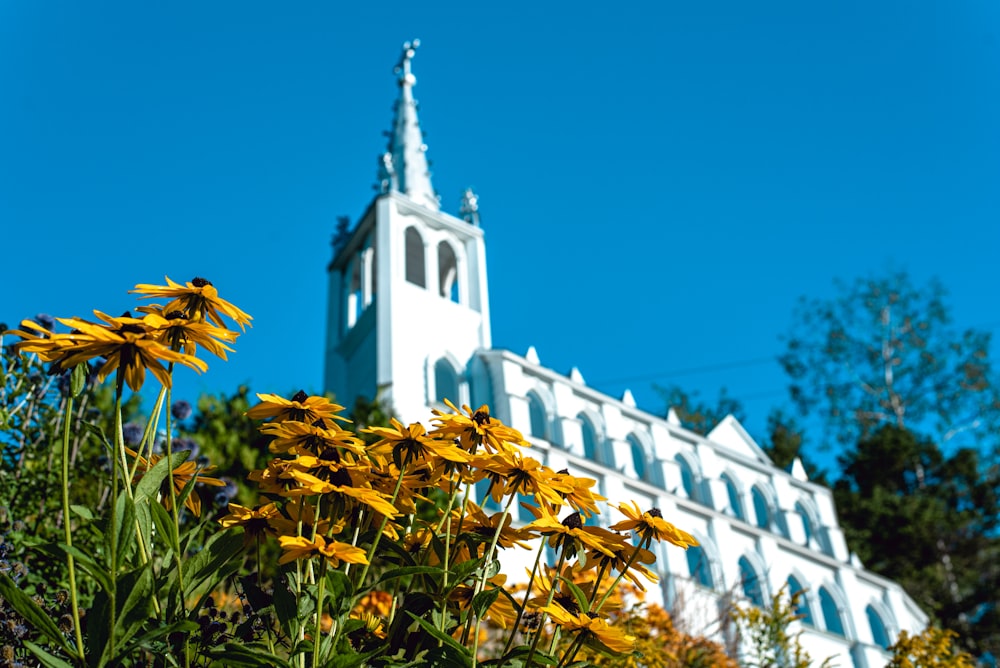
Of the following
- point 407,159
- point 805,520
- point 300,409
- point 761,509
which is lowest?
point 300,409

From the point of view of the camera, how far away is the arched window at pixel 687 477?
23.2 m

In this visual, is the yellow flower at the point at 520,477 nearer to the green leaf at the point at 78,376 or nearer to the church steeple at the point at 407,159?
the green leaf at the point at 78,376

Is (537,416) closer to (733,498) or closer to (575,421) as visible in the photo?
(575,421)

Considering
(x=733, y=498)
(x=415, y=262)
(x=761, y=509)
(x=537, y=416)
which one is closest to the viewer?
(x=537, y=416)

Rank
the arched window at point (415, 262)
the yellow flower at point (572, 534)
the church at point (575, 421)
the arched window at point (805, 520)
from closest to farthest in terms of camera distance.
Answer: the yellow flower at point (572, 534)
the church at point (575, 421)
the arched window at point (805, 520)
the arched window at point (415, 262)

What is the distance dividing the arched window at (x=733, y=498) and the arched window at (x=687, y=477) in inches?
31.5

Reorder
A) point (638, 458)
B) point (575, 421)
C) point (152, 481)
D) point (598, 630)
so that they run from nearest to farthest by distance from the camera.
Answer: point (152, 481) < point (598, 630) < point (575, 421) < point (638, 458)

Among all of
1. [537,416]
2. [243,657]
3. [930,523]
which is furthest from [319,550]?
[930,523]

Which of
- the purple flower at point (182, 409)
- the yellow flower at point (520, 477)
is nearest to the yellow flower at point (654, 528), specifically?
the yellow flower at point (520, 477)

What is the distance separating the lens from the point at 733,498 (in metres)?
24.5

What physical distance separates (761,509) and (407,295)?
36.3 feet

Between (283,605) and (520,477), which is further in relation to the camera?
(520,477)

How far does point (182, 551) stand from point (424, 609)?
0.65 m

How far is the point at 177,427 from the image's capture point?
12.7 metres
